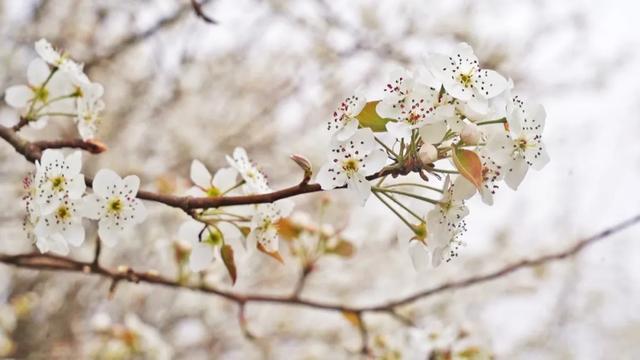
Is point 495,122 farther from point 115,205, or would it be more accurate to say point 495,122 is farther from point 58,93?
point 58,93

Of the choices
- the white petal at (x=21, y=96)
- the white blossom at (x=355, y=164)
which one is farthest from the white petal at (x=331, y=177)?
the white petal at (x=21, y=96)

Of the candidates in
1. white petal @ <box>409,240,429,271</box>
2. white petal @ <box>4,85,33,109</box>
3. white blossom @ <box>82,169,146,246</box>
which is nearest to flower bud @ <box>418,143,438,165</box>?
white petal @ <box>409,240,429,271</box>

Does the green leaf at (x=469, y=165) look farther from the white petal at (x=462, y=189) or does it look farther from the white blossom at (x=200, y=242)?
the white blossom at (x=200, y=242)

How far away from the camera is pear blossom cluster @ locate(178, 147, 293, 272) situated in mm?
803

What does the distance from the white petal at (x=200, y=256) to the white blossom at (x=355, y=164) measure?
10.2 inches

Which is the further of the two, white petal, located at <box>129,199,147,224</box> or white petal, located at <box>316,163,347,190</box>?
white petal, located at <box>129,199,147,224</box>

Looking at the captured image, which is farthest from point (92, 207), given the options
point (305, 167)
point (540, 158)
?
point (540, 158)

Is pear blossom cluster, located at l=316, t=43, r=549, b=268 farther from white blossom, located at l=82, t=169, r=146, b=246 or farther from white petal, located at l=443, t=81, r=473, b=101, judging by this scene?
white blossom, located at l=82, t=169, r=146, b=246

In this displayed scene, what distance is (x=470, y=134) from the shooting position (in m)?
0.62

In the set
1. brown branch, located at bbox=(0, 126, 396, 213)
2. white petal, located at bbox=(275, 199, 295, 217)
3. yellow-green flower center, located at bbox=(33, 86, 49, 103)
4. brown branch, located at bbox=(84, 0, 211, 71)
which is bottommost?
brown branch, located at bbox=(84, 0, 211, 71)

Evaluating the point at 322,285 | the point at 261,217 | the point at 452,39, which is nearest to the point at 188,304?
the point at 322,285

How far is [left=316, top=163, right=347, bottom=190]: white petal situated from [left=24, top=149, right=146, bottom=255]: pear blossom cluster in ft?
0.70

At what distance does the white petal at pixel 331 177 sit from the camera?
65 centimetres

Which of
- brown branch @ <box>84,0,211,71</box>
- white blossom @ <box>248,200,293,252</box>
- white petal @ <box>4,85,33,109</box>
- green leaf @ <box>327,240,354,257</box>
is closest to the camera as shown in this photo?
white blossom @ <box>248,200,293,252</box>
